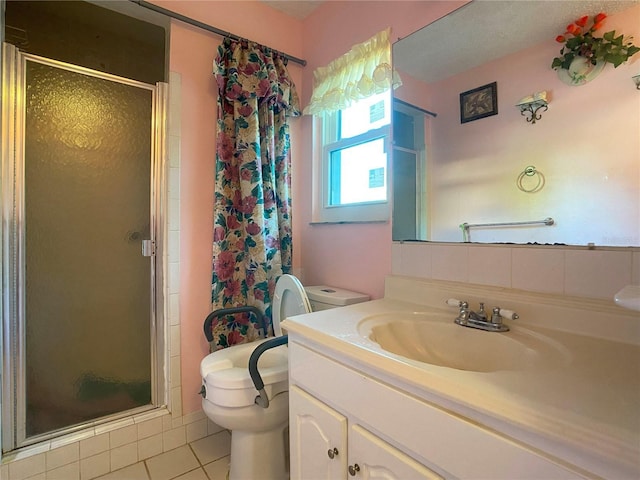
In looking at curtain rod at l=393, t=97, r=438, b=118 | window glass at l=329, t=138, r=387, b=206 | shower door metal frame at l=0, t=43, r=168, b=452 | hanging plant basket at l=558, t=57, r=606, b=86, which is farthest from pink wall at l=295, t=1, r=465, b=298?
shower door metal frame at l=0, t=43, r=168, b=452

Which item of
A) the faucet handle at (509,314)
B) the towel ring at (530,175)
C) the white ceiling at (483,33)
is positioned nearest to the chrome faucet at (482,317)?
the faucet handle at (509,314)

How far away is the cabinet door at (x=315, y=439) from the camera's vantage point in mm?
832

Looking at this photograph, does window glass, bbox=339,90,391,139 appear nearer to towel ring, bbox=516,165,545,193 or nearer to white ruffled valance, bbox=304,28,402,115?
white ruffled valance, bbox=304,28,402,115

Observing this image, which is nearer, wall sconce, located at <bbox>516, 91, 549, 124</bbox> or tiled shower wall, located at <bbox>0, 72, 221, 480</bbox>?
wall sconce, located at <bbox>516, 91, 549, 124</bbox>

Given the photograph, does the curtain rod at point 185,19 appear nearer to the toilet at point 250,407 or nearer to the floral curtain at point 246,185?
the floral curtain at point 246,185

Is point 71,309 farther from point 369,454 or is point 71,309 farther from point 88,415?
point 369,454

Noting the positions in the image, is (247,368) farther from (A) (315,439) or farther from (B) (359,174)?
(B) (359,174)

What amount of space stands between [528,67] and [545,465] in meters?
1.14

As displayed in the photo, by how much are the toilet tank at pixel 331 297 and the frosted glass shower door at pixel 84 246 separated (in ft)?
2.84

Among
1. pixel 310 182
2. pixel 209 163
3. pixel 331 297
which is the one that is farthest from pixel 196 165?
pixel 331 297

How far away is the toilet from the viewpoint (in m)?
1.19

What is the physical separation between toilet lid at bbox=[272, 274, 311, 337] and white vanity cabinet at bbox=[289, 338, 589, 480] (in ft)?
1.37

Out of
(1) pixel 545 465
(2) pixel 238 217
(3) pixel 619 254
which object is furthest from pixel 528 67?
(2) pixel 238 217

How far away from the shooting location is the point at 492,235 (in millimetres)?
1086
